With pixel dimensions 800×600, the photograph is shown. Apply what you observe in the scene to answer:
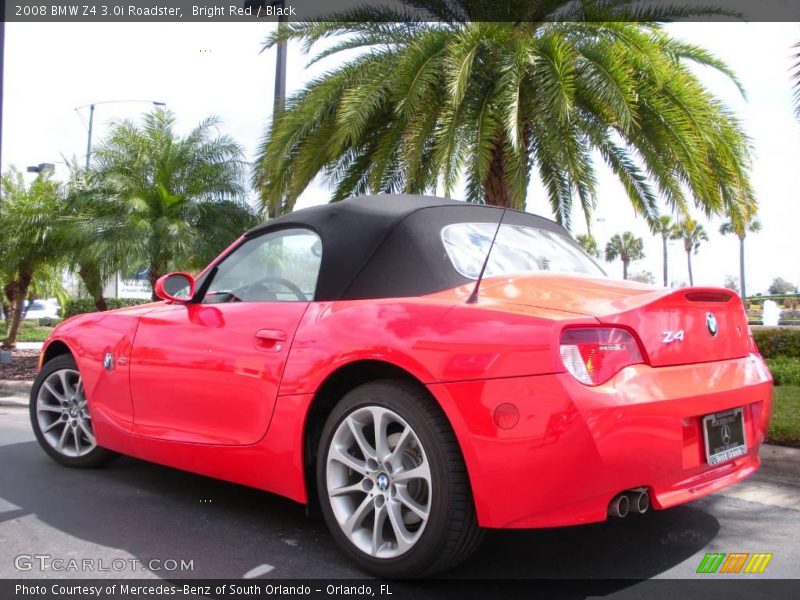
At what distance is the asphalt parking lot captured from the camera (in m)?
3.06

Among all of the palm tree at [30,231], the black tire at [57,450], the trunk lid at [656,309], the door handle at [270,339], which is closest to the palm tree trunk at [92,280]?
the palm tree at [30,231]

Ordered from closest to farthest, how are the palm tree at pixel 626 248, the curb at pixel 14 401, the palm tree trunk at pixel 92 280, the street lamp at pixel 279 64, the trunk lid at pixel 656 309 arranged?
1. the trunk lid at pixel 656 309
2. the curb at pixel 14 401
3. the street lamp at pixel 279 64
4. the palm tree trunk at pixel 92 280
5. the palm tree at pixel 626 248

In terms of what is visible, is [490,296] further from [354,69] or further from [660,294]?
[354,69]

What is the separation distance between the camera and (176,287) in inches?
164

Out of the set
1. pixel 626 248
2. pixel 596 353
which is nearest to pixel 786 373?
pixel 596 353

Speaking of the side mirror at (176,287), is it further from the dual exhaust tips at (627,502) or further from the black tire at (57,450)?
the dual exhaust tips at (627,502)

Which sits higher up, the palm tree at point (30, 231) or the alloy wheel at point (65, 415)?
the palm tree at point (30, 231)

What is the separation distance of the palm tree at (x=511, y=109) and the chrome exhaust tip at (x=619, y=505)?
5.76m

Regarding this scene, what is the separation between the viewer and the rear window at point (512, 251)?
3349mm

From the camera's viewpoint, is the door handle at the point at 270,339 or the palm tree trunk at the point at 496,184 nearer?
the door handle at the point at 270,339

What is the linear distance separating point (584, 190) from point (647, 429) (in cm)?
715

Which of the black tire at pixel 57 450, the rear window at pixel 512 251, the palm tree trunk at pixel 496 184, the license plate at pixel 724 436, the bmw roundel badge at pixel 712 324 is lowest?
the black tire at pixel 57 450

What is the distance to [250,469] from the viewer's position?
3.44 metres

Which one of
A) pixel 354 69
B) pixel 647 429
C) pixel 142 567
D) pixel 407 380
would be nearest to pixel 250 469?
pixel 142 567
